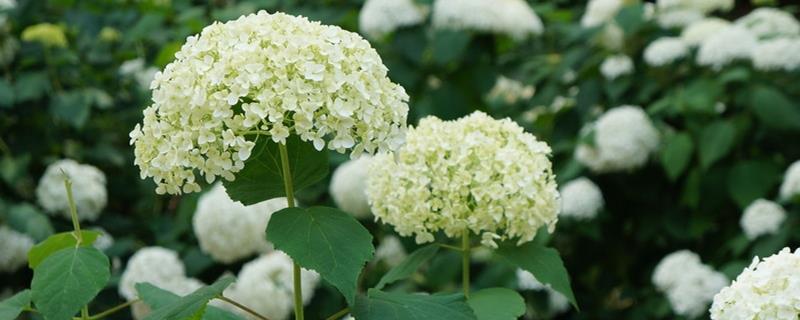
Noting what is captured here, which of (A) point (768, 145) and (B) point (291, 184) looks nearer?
(B) point (291, 184)

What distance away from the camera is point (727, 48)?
4133 mm

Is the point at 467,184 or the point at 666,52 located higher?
the point at 666,52

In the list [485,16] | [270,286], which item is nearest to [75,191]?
[270,286]

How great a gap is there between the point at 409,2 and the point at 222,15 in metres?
0.80

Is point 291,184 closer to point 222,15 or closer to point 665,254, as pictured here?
point 665,254

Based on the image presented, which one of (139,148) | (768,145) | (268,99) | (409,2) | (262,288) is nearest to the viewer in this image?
(268,99)

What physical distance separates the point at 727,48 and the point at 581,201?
0.71 meters

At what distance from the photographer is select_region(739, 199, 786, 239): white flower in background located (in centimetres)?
359

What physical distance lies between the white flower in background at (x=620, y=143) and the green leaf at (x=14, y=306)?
2.73 meters

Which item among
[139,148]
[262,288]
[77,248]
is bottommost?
[77,248]

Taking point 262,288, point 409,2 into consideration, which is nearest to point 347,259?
Result: point 262,288

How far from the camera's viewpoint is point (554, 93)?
4.71 meters

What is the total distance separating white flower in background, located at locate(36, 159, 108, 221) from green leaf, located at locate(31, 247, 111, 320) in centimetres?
280

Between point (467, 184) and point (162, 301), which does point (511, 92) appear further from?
point (162, 301)
